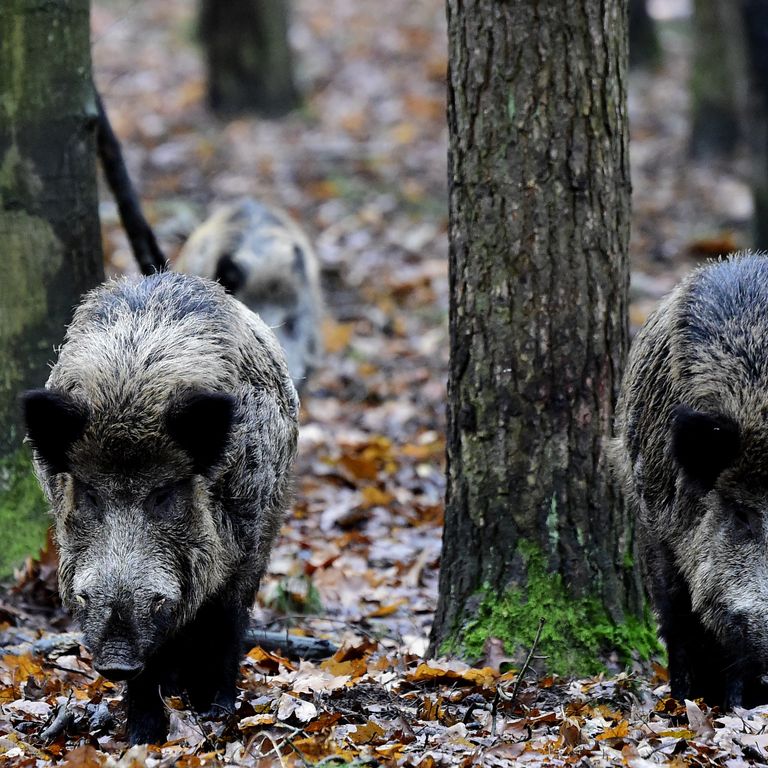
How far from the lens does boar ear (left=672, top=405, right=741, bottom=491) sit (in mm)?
5184

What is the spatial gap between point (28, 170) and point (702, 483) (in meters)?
3.86

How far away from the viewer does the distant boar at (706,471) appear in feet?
17.2

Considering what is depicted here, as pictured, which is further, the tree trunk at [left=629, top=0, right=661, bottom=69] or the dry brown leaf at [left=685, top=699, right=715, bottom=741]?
the tree trunk at [left=629, top=0, right=661, bottom=69]

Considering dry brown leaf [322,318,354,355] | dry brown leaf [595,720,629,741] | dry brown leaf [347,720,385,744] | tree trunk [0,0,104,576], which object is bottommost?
dry brown leaf [595,720,629,741]

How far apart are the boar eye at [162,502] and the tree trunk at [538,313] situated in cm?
158

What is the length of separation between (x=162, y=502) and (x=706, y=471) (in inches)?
89.0

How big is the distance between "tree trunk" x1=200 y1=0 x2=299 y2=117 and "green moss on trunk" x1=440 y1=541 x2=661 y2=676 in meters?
Result: 14.8

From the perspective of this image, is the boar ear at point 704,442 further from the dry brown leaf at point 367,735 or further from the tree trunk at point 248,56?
the tree trunk at point 248,56

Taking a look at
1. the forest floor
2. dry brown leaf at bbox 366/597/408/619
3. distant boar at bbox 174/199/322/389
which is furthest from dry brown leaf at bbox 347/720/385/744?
distant boar at bbox 174/199/322/389

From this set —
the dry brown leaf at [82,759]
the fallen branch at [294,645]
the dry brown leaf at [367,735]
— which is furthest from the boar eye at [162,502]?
the fallen branch at [294,645]

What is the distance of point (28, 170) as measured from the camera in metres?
6.82

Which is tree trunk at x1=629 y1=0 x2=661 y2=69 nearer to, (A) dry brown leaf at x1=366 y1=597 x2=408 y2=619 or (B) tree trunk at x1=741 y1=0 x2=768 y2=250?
(B) tree trunk at x1=741 y1=0 x2=768 y2=250

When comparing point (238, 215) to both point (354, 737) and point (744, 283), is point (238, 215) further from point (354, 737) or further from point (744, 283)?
point (354, 737)

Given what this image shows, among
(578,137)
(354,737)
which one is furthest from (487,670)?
(578,137)
